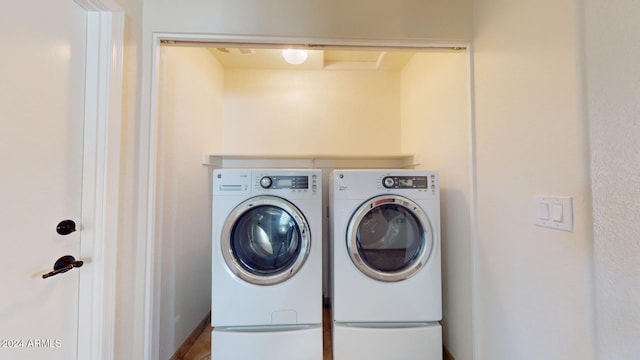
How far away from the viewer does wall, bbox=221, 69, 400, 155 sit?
262 cm

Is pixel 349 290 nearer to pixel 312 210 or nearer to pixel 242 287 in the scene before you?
pixel 312 210

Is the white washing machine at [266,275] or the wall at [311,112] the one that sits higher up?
the wall at [311,112]

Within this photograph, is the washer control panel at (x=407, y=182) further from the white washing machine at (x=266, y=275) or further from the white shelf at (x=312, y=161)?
the white shelf at (x=312, y=161)

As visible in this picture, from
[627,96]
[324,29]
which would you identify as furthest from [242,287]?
[627,96]

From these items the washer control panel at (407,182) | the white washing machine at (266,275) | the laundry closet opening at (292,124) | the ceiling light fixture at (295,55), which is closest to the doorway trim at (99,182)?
the laundry closet opening at (292,124)

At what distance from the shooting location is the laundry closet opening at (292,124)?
1.55m

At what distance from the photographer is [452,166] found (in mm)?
1705

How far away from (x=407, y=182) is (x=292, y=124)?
1441 mm

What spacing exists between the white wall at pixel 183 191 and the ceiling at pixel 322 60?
0.66 ft

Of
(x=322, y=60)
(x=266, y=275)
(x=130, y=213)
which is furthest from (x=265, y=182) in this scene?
(x=322, y=60)

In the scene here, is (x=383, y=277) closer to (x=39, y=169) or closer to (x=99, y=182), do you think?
(x=99, y=182)

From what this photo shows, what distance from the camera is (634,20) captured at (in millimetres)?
639

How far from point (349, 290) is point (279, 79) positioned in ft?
6.78

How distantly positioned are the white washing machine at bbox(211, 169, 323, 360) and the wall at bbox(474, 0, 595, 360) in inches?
35.5
